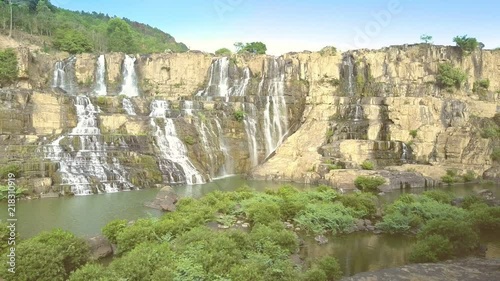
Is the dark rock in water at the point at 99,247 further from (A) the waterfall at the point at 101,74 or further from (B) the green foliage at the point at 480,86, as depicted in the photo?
(B) the green foliage at the point at 480,86

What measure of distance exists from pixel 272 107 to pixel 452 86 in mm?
29353

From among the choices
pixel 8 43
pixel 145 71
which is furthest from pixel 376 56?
pixel 8 43

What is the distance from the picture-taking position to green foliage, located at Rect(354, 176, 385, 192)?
39062 millimetres

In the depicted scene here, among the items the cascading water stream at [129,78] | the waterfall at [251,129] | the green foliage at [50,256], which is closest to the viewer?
the green foliage at [50,256]

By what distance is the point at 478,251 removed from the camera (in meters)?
19.2

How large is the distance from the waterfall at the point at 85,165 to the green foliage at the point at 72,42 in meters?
41.7

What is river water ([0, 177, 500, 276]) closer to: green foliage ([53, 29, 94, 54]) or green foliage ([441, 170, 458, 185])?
green foliage ([441, 170, 458, 185])

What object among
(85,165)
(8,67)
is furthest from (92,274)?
(8,67)

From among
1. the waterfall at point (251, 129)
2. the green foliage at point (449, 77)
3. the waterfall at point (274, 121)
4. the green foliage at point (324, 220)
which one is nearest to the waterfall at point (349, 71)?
the waterfall at point (274, 121)

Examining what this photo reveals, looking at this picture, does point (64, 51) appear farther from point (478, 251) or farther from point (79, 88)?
point (478, 251)

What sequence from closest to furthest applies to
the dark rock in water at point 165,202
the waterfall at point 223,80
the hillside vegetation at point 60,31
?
the dark rock in water at point 165,202 → the waterfall at point 223,80 → the hillside vegetation at point 60,31

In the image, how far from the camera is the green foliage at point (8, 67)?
5819 centimetres

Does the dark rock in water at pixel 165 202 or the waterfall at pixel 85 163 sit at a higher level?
the waterfall at pixel 85 163


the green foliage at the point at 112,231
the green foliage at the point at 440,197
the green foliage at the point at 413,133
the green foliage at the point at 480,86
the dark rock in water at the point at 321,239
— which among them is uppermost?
the green foliage at the point at 480,86
